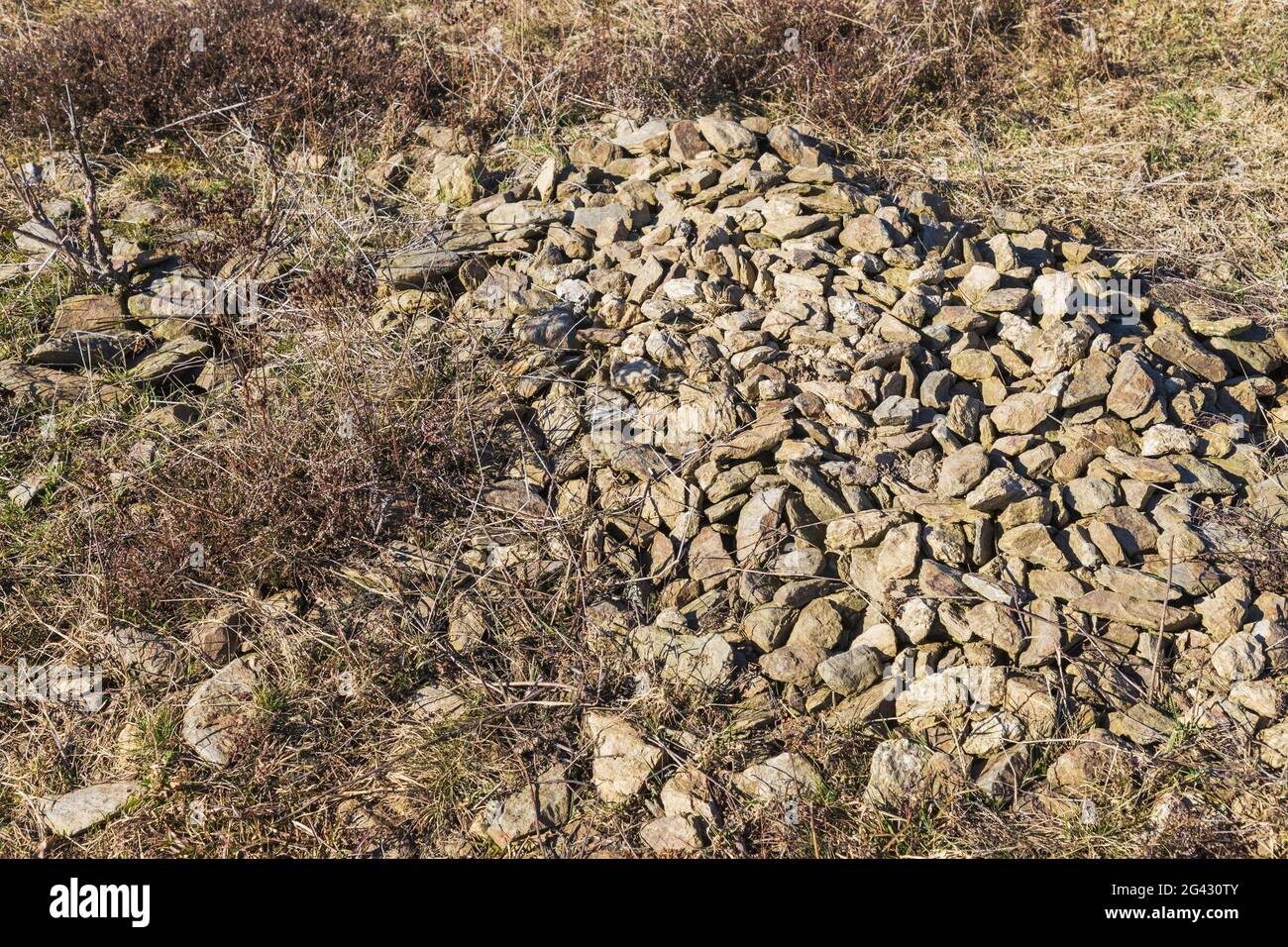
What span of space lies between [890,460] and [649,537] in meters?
0.82

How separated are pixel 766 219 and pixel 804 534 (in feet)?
5.01

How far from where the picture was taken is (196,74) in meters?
5.42

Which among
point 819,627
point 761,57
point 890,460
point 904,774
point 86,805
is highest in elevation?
point 761,57

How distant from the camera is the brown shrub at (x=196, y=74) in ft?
17.4

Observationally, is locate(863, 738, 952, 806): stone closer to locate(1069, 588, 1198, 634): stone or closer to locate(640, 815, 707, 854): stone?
locate(640, 815, 707, 854): stone

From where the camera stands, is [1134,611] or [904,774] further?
[1134,611]

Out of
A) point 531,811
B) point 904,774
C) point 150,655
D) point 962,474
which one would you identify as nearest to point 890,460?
point 962,474

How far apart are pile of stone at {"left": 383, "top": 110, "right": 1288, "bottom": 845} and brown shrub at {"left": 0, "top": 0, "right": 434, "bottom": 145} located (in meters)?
1.57

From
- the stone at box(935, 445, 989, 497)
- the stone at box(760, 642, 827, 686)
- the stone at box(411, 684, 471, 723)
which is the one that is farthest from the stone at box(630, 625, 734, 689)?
the stone at box(935, 445, 989, 497)

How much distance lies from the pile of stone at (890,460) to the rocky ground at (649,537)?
0.01 metres

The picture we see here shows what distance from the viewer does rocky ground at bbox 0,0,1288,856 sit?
9.00 feet

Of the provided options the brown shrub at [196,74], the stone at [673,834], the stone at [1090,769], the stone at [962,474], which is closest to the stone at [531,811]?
the stone at [673,834]

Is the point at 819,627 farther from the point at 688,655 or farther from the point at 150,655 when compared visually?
the point at 150,655

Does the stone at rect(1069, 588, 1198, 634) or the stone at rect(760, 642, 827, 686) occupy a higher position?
the stone at rect(1069, 588, 1198, 634)
